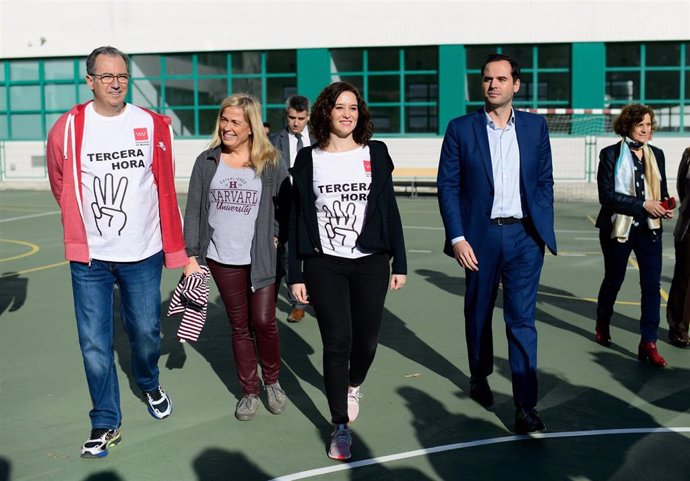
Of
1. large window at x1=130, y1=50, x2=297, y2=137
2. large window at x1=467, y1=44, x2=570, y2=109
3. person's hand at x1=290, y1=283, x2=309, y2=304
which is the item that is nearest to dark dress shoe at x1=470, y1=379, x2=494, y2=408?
person's hand at x1=290, y1=283, x2=309, y2=304

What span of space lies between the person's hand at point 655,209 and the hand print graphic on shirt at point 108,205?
374 cm

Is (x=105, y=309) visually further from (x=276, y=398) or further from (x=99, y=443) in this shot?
(x=276, y=398)

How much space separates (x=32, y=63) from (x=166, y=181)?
27913mm

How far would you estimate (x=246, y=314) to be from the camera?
217 inches

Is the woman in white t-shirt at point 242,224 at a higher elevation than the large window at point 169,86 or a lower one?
lower

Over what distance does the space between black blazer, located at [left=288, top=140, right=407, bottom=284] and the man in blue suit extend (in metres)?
0.51

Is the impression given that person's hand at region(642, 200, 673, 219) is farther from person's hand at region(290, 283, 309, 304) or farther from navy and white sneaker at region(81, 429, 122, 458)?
navy and white sneaker at region(81, 429, 122, 458)

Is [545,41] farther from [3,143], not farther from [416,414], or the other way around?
[416,414]

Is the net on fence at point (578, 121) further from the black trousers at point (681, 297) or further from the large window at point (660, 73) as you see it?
the black trousers at point (681, 297)

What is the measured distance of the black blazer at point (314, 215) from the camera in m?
4.80

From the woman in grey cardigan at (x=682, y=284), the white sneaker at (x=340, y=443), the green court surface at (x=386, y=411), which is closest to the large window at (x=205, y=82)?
the green court surface at (x=386, y=411)

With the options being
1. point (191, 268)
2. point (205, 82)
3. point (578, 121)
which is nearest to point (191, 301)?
point (191, 268)

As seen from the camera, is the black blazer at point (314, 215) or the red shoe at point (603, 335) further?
the red shoe at point (603, 335)

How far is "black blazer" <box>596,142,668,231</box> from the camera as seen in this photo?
22.0 feet
